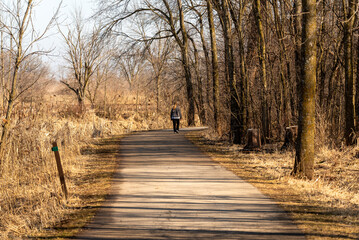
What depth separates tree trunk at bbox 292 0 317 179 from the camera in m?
10.4

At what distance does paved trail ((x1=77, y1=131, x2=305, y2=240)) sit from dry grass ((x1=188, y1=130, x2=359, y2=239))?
0.36 meters

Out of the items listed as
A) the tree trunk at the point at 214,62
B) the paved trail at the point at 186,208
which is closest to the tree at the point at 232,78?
the tree trunk at the point at 214,62

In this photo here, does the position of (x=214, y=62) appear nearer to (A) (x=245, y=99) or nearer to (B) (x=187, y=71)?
(A) (x=245, y=99)

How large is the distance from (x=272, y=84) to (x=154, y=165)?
650cm

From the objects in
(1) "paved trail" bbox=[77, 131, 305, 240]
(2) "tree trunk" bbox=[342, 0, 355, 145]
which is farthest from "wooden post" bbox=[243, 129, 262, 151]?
(1) "paved trail" bbox=[77, 131, 305, 240]

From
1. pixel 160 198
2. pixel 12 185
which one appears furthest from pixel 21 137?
pixel 160 198

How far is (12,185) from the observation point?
11383 millimetres

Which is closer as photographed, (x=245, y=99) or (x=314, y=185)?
(x=314, y=185)

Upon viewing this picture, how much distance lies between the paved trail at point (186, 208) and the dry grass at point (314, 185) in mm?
357

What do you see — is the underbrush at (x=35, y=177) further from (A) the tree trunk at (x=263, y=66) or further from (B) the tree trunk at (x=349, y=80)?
(B) the tree trunk at (x=349, y=80)

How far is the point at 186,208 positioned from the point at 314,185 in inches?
146

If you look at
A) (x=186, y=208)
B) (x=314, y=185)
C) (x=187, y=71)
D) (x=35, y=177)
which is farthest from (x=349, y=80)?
(x=187, y=71)

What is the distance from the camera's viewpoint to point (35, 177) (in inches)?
450

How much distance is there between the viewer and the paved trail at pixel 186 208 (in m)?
6.36
